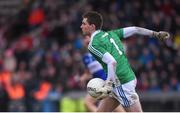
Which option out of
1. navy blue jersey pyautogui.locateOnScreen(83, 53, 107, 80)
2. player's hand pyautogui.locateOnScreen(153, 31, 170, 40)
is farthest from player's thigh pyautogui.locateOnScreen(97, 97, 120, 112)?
navy blue jersey pyautogui.locateOnScreen(83, 53, 107, 80)

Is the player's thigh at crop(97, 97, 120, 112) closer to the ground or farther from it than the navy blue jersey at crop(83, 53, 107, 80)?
farther from it

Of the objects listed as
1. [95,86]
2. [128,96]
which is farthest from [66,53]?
[95,86]

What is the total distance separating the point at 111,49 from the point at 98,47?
0.22 meters

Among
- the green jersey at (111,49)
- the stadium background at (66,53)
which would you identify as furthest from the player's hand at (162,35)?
the stadium background at (66,53)

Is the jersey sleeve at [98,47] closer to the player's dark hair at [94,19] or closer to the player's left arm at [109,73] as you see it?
the player's left arm at [109,73]

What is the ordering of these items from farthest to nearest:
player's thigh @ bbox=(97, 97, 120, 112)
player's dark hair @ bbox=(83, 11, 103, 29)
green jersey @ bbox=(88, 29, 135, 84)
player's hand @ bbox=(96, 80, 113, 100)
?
1. player's thigh @ bbox=(97, 97, 120, 112)
2. player's dark hair @ bbox=(83, 11, 103, 29)
3. green jersey @ bbox=(88, 29, 135, 84)
4. player's hand @ bbox=(96, 80, 113, 100)

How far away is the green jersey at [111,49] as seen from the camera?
9.64m

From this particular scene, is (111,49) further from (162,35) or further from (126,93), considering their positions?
(162,35)

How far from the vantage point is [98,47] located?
31.6ft

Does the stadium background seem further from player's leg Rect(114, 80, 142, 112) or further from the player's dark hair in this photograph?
the player's dark hair

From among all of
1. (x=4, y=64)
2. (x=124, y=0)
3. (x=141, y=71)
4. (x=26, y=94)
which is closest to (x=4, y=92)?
(x=26, y=94)

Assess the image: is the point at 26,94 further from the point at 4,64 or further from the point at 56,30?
the point at 56,30

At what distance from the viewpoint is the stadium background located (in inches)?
734

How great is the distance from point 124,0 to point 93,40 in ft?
41.5
